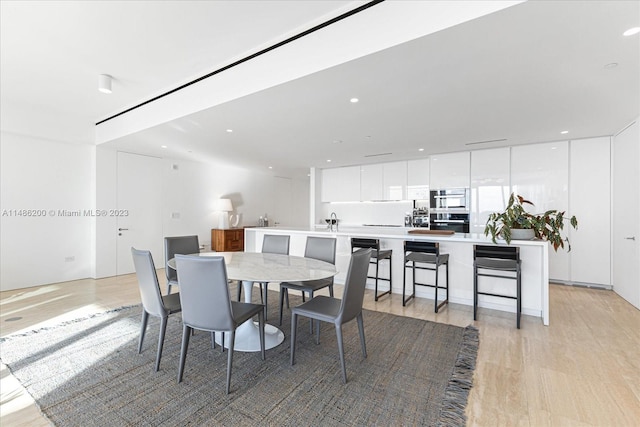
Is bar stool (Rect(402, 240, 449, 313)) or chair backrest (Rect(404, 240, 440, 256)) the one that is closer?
bar stool (Rect(402, 240, 449, 313))

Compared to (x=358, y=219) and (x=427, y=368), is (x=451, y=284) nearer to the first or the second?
(x=427, y=368)

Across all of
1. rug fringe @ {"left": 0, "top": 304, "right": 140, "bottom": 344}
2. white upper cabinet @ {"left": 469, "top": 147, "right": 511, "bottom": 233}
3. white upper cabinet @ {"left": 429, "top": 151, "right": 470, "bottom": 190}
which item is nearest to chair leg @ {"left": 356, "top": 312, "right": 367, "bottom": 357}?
rug fringe @ {"left": 0, "top": 304, "right": 140, "bottom": 344}

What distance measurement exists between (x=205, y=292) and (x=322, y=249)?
1642 millimetres

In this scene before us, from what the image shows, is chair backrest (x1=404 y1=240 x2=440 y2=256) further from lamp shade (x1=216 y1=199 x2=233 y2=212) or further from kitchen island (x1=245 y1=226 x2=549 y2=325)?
lamp shade (x1=216 y1=199 x2=233 y2=212)

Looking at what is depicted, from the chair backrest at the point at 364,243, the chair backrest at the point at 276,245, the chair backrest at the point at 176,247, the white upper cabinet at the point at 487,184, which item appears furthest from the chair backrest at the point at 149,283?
the white upper cabinet at the point at 487,184

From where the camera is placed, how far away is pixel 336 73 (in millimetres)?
2424

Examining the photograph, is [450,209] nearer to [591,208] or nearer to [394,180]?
[394,180]

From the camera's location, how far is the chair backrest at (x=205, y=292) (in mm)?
1956

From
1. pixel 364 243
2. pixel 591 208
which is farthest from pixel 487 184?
pixel 364 243

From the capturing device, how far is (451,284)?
3922mm

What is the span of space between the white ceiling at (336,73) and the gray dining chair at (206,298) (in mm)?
1691

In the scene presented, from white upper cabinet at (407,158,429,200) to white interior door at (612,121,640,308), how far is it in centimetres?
278

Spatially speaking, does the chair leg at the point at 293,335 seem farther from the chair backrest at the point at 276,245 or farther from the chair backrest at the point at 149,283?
the chair backrest at the point at 276,245

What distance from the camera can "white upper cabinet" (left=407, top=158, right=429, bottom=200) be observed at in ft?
20.2
